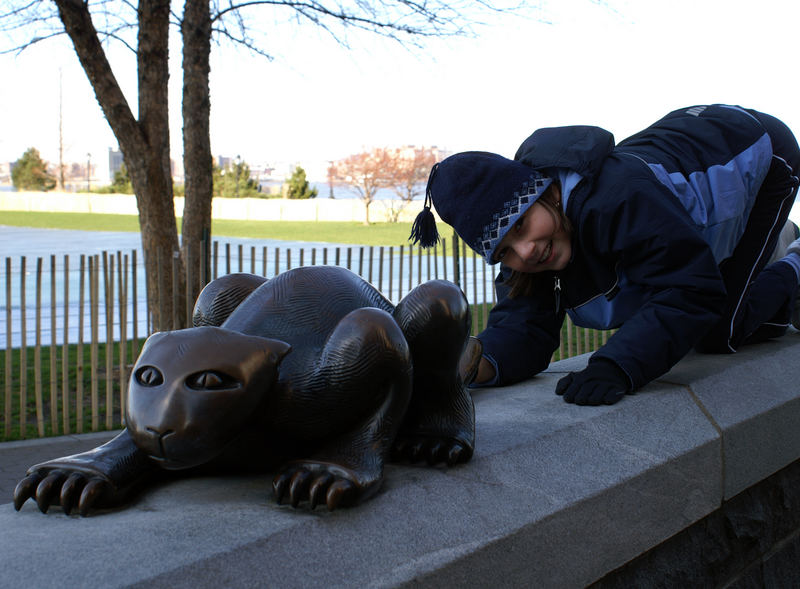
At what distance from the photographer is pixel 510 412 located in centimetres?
260

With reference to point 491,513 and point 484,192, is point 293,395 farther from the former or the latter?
point 484,192

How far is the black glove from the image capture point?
2.63m

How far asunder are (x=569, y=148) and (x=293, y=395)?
153 centimetres

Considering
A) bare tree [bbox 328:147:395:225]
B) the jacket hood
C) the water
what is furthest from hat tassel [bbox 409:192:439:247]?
bare tree [bbox 328:147:395:225]

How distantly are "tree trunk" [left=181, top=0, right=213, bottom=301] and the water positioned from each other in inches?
16.1

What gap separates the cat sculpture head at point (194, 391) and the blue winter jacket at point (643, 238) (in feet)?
4.97

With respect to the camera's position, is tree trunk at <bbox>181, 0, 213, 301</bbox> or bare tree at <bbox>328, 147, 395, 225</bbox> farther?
bare tree at <bbox>328, 147, 395, 225</bbox>

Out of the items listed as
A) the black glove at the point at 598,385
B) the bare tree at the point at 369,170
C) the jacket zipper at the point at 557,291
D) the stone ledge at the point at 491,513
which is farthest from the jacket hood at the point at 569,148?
the bare tree at the point at 369,170

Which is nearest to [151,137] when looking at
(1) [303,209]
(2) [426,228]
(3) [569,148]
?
(2) [426,228]

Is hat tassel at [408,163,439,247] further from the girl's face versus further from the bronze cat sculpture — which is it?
the bronze cat sculpture

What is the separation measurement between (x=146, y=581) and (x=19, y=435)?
16.2ft

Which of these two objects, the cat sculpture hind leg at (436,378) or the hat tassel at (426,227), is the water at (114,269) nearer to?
the hat tassel at (426,227)

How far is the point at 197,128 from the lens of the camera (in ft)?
22.4

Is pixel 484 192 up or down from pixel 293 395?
up
